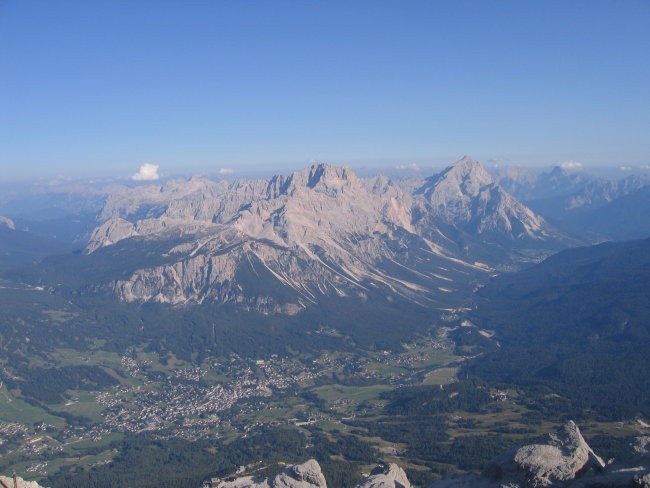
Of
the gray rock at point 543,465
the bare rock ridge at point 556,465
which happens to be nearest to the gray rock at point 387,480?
the bare rock ridge at point 556,465

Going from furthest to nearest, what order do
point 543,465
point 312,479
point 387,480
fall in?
point 312,479
point 387,480
point 543,465

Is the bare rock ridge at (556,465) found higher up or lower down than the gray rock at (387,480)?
higher up

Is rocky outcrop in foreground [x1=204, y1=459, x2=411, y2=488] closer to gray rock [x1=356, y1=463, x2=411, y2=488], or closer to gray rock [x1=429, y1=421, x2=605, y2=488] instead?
gray rock [x1=356, y1=463, x2=411, y2=488]

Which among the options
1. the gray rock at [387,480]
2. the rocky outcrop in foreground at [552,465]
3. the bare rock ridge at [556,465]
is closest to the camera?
the bare rock ridge at [556,465]

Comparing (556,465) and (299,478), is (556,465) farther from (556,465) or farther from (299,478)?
(299,478)

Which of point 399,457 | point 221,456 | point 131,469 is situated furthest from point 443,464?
point 131,469

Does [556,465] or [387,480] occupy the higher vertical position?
[556,465]

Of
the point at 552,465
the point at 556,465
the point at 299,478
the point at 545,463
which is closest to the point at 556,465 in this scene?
the point at 556,465

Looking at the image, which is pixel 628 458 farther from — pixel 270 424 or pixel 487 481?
pixel 270 424

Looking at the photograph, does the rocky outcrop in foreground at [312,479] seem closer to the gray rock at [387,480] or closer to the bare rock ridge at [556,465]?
the gray rock at [387,480]

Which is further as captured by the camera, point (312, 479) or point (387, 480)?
point (312, 479)

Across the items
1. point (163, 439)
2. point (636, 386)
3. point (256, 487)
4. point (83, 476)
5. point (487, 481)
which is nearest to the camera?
point (487, 481)
